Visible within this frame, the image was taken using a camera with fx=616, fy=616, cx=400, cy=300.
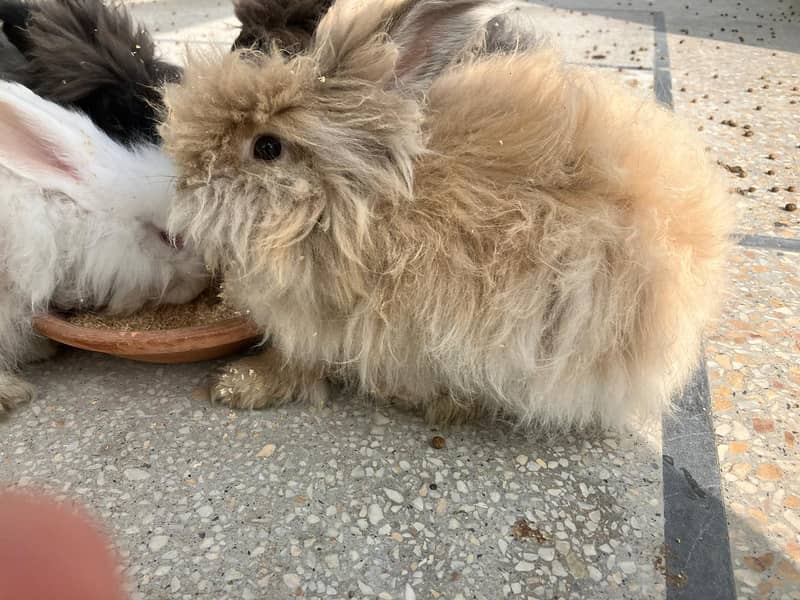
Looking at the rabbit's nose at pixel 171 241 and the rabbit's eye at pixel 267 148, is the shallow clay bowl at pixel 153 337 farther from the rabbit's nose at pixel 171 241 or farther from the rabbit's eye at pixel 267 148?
the rabbit's eye at pixel 267 148

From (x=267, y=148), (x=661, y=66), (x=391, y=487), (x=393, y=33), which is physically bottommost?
(x=391, y=487)

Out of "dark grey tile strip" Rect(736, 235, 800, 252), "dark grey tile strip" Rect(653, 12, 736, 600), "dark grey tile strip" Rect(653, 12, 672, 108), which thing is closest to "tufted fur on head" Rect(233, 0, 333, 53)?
"dark grey tile strip" Rect(653, 12, 736, 600)

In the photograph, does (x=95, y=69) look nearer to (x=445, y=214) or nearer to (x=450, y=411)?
(x=445, y=214)

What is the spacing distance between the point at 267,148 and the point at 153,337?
0.51 meters

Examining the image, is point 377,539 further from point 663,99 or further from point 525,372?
point 663,99

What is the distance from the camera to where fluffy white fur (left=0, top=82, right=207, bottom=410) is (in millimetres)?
1339

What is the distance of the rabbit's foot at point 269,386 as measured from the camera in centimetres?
136

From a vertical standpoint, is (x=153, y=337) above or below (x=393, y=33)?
below

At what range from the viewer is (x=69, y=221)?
137 centimetres

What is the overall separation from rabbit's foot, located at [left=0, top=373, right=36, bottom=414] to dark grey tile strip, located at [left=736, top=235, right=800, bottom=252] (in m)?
1.95

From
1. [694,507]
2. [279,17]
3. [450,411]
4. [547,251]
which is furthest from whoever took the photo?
[279,17]

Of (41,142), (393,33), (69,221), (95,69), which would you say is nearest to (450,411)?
(393,33)

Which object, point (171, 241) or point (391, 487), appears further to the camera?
point (171, 241)

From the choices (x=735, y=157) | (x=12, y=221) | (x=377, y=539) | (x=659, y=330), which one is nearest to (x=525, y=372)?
(x=659, y=330)
